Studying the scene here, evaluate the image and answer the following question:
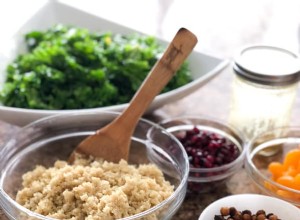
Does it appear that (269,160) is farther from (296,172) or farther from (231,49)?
(231,49)

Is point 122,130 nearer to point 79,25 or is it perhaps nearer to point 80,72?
point 80,72

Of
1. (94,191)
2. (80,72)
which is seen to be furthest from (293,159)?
(80,72)

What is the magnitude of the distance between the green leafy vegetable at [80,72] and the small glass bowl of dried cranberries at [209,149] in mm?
162

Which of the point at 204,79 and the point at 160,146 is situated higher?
the point at 204,79

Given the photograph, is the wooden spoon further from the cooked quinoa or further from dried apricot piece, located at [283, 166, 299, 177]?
dried apricot piece, located at [283, 166, 299, 177]

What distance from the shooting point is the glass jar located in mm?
1526

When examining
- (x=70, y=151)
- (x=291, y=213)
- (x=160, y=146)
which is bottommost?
(x=70, y=151)

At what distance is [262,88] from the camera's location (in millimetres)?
1549

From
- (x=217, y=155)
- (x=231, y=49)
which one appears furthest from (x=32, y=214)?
(x=231, y=49)

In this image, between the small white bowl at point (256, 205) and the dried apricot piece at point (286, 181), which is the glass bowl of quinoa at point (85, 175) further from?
the dried apricot piece at point (286, 181)

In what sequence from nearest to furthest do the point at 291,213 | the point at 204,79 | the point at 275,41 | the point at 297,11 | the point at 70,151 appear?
1. the point at 291,213
2. the point at 70,151
3. the point at 204,79
4. the point at 275,41
5. the point at 297,11

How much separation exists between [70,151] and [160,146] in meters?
0.27

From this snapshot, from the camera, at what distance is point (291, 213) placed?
1.32m

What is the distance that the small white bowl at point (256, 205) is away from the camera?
1315 mm
